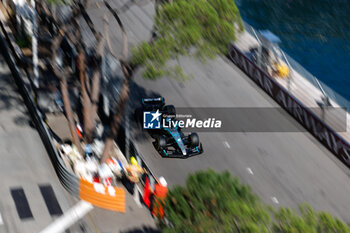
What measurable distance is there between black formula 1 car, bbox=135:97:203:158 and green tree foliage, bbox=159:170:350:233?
918cm

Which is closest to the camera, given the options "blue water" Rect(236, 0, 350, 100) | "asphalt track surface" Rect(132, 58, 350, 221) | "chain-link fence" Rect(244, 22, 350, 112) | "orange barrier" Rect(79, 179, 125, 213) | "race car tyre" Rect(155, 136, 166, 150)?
"orange barrier" Rect(79, 179, 125, 213)

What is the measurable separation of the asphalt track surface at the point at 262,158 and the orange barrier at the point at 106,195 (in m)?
3.60

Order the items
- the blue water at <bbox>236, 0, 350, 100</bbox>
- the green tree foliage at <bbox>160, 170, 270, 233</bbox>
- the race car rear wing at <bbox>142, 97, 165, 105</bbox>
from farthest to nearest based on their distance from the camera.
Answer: the blue water at <bbox>236, 0, 350, 100</bbox> < the race car rear wing at <bbox>142, 97, 165, 105</bbox> < the green tree foliage at <bbox>160, 170, 270, 233</bbox>

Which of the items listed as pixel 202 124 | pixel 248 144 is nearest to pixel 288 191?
pixel 248 144

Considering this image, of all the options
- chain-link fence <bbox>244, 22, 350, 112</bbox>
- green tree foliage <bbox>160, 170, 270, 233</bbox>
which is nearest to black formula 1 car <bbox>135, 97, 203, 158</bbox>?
chain-link fence <bbox>244, 22, 350, 112</bbox>

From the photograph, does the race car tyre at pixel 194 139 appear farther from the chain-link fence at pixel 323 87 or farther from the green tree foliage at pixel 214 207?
the green tree foliage at pixel 214 207

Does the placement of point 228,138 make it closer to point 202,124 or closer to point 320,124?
point 202,124

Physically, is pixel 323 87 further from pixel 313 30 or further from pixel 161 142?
pixel 313 30

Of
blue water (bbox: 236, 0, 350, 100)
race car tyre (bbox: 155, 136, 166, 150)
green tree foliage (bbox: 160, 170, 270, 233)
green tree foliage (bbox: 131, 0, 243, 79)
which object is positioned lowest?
blue water (bbox: 236, 0, 350, 100)

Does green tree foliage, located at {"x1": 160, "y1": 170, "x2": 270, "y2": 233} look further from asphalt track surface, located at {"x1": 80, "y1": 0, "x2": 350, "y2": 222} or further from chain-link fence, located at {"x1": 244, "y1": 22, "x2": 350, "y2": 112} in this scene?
chain-link fence, located at {"x1": 244, "y1": 22, "x2": 350, "y2": 112}

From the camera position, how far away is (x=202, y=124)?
27.5m

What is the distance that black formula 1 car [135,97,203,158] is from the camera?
24.6 meters

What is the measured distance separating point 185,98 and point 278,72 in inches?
222

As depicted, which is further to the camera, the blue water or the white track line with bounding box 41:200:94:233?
the blue water
